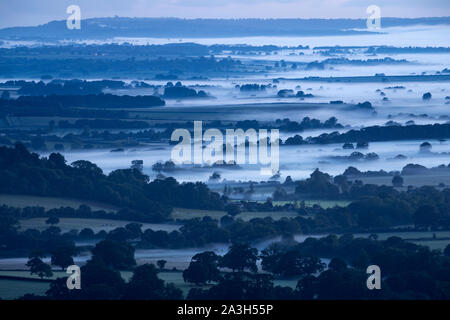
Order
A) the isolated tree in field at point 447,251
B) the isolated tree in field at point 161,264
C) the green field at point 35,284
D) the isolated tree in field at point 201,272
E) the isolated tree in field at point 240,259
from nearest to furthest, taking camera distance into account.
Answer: the green field at point 35,284, the isolated tree in field at point 201,272, the isolated tree in field at point 240,259, the isolated tree in field at point 161,264, the isolated tree in field at point 447,251

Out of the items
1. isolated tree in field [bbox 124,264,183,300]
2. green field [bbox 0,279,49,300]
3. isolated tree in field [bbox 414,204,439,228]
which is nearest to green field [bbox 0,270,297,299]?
green field [bbox 0,279,49,300]

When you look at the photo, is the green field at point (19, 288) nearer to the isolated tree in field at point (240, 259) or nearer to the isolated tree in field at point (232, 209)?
the isolated tree in field at point (240, 259)

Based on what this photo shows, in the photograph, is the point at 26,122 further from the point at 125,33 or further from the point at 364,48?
the point at 125,33

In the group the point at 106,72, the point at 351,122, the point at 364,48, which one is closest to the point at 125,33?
the point at 364,48

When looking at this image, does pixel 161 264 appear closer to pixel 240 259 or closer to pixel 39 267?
pixel 240 259

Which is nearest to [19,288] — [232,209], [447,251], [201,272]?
[201,272]

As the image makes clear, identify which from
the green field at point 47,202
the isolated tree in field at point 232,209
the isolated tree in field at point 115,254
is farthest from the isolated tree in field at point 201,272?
the green field at point 47,202

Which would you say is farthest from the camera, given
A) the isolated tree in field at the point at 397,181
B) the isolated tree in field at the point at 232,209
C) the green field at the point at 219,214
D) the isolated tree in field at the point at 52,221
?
the isolated tree in field at the point at 397,181

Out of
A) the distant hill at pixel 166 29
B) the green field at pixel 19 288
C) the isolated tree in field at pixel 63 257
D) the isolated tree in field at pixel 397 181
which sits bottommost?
the green field at pixel 19 288

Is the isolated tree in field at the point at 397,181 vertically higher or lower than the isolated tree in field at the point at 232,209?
higher
